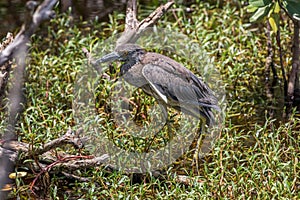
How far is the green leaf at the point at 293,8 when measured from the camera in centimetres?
509

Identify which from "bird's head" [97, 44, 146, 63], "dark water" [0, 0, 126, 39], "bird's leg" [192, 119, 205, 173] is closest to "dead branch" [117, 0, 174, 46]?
"bird's head" [97, 44, 146, 63]

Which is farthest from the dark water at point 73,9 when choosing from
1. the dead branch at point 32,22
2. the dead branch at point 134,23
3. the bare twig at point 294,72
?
the dead branch at point 32,22

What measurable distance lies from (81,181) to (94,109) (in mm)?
1074

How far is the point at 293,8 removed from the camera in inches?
201

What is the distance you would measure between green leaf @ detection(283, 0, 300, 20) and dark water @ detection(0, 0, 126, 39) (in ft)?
9.46

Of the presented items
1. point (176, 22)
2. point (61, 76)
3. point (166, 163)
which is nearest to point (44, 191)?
point (166, 163)

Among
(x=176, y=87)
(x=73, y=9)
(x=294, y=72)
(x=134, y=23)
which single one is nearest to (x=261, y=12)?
(x=294, y=72)

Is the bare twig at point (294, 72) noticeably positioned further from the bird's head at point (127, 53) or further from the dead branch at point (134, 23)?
the bird's head at point (127, 53)

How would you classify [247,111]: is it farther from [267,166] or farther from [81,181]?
[81,181]

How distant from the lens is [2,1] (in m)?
8.08

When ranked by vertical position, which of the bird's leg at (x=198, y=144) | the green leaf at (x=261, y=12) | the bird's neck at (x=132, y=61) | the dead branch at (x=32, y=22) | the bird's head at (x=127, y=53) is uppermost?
the dead branch at (x=32, y=22)

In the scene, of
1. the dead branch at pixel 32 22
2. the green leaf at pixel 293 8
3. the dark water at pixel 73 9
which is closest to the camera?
the dead branch at pixel 32 22

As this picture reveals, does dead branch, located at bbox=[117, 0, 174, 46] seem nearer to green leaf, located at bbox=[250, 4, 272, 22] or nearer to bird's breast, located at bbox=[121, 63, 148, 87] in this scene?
bird's breast, located at bbox=[121, 63, 148, 87]

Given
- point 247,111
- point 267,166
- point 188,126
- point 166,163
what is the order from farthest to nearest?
point 247,111
point 188,126
point 166,163
point 267,166
